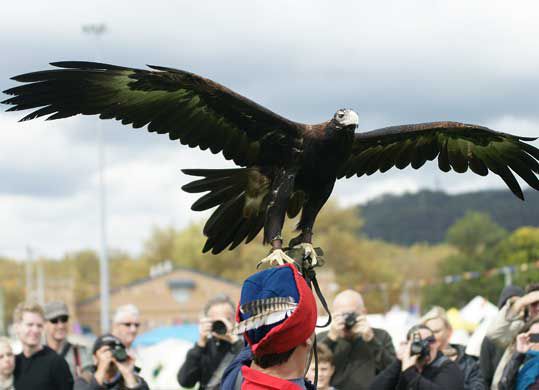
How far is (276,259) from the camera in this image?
9.94ft

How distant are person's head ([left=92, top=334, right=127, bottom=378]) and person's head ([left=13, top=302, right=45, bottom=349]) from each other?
486 millimetres

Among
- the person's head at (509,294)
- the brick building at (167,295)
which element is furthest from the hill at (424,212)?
the person's head at (509,294)

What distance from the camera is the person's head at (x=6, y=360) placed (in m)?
6.16

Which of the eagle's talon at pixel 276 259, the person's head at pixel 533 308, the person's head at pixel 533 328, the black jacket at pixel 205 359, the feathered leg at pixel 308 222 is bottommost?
the black jacket at pixel 205 359

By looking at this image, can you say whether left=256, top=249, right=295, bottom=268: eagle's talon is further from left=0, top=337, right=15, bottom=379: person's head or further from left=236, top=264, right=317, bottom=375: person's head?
left=0, top=337, right=15, bottom=379: person's head

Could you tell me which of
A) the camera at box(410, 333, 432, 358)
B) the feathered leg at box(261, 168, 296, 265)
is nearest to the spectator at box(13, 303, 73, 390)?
the camera at box(410, 333, 432, 358)

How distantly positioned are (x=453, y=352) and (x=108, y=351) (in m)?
2.53

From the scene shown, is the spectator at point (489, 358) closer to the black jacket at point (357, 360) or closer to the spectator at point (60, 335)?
the black jacket at point (357, 360)

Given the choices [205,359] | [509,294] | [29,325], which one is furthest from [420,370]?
[29,325]

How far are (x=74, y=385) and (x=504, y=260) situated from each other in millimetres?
63114

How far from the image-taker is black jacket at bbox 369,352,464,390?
5910 millimetres

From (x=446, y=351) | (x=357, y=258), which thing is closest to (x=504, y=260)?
(x=357, y=258)

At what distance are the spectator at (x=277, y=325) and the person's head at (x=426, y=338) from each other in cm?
346

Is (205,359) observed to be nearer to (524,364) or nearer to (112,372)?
(112,372)
